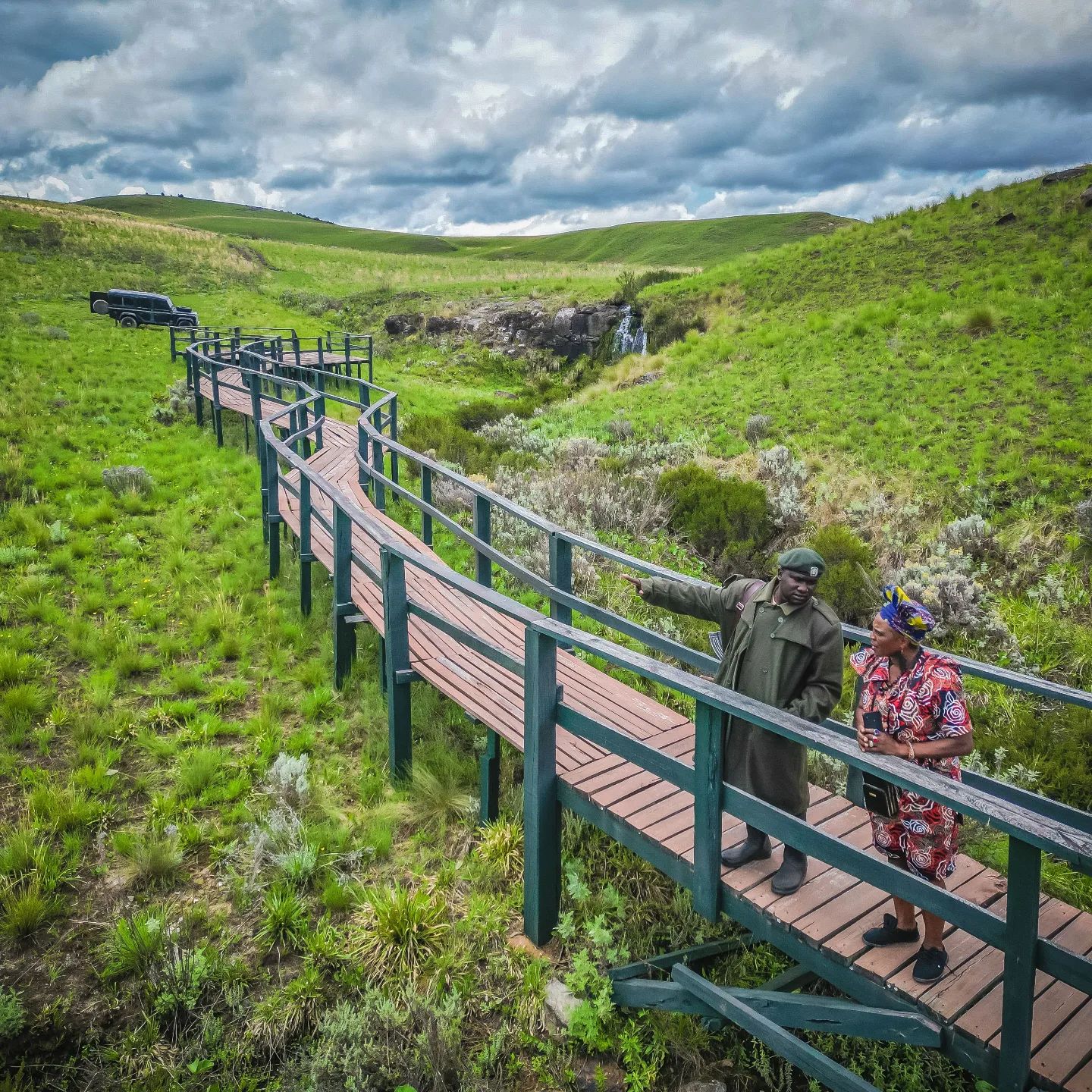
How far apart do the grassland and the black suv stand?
9.60 metres

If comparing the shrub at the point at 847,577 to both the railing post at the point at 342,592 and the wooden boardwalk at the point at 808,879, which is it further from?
the railing post at the point at 342,592

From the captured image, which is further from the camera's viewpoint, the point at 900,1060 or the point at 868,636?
the point at 868,636

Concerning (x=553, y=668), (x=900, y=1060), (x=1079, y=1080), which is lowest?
(x=900, y=1060)

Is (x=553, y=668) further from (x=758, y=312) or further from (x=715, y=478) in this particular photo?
(x=758, y=312)

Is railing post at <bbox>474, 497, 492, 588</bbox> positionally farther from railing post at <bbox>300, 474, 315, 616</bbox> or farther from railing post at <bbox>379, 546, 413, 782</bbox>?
railing post at <bbox>379, 546, 413, 782</bbox>

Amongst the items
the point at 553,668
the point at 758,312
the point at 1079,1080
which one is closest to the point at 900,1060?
the point at 1079,1080

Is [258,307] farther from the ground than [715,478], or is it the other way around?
[258,307]

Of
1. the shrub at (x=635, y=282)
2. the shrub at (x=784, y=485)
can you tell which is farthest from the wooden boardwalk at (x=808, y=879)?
the shrub at (x=635, y=282)

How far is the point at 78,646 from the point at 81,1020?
3548 mm

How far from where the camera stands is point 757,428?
14297mm

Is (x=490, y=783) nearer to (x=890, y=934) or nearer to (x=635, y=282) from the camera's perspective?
(x=890, y=934)

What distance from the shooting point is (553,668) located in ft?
11.5

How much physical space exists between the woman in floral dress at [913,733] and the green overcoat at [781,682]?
0.63ft

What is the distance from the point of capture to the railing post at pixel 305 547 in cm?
680
